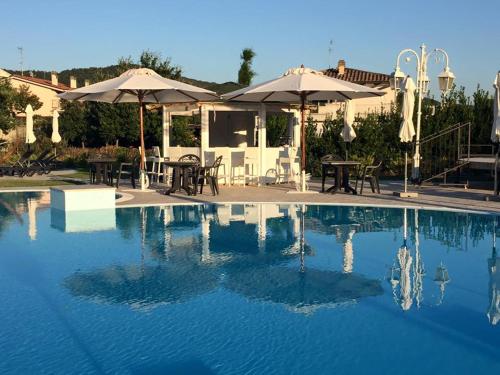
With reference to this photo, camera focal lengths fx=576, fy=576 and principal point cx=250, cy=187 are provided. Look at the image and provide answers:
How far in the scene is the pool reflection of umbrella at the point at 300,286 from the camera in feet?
19.6

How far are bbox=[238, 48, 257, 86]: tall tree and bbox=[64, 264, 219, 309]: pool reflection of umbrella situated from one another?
45.9 m

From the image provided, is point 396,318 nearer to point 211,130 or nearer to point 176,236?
point 176,236

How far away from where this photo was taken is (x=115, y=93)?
53.9 ft

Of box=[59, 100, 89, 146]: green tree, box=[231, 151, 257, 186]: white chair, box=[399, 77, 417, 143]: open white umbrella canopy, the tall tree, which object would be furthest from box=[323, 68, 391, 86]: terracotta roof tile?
box=[399, 77, 417, 143]: open white umbrella canopy

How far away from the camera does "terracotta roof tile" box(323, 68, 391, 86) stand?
39.6 m

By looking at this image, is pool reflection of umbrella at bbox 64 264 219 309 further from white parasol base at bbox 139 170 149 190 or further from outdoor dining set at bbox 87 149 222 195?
white parasol base at bbox 139 170 149 190

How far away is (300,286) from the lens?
21.2 feet

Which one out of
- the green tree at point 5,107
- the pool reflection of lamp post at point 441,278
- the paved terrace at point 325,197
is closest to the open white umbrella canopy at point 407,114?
the paved terrace at point 325,197

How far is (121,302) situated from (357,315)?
2335 mm

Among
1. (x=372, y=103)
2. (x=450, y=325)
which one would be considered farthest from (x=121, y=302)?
(x=372, y=103)

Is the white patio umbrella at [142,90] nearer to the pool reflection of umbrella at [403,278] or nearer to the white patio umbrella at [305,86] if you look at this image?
the white patio umbrella at [305,86]

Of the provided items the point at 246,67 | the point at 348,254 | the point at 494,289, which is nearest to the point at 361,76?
the point at 246,67

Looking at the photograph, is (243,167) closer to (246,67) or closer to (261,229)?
(261,229)

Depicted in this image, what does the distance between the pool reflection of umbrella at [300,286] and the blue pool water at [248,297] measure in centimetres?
2
